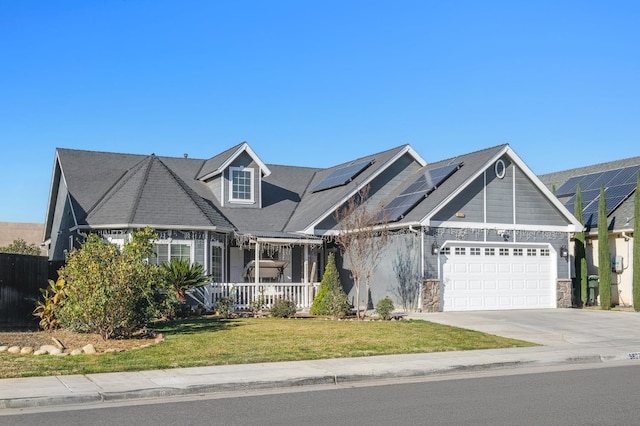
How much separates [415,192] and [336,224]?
316 cm

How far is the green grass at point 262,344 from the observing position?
12.6 metres

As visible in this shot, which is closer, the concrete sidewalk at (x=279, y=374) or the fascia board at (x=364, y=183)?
the concrete sidewalk at (x=279, y=374)

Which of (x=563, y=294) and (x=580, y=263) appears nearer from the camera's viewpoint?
(x=563, y=294)

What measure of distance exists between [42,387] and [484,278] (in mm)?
17959

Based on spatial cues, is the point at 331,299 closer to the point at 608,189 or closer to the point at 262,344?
the point at 262,344

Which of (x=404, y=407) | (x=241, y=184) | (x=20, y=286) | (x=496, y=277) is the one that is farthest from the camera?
(x=241, y=184)

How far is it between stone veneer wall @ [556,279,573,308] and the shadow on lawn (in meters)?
12.9

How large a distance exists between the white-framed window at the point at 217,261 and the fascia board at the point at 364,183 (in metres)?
3.07

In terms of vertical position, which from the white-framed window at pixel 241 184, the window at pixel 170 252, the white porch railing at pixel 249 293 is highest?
the white-framed window at pixel 241 184

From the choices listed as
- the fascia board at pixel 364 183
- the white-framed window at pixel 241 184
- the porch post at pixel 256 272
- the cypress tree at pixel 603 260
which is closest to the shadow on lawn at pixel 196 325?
the porch post at pixel 256 272

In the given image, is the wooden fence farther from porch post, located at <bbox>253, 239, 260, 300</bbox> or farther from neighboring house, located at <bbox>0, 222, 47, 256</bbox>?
neighboring house, located at <bbox>0, 222, 47, 256</bbox>

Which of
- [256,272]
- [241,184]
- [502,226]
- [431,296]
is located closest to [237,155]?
[241,184]

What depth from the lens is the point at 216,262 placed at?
995 inches

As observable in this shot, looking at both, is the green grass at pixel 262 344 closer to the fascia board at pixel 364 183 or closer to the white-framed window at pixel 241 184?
the fascia board at pixel 364 183
